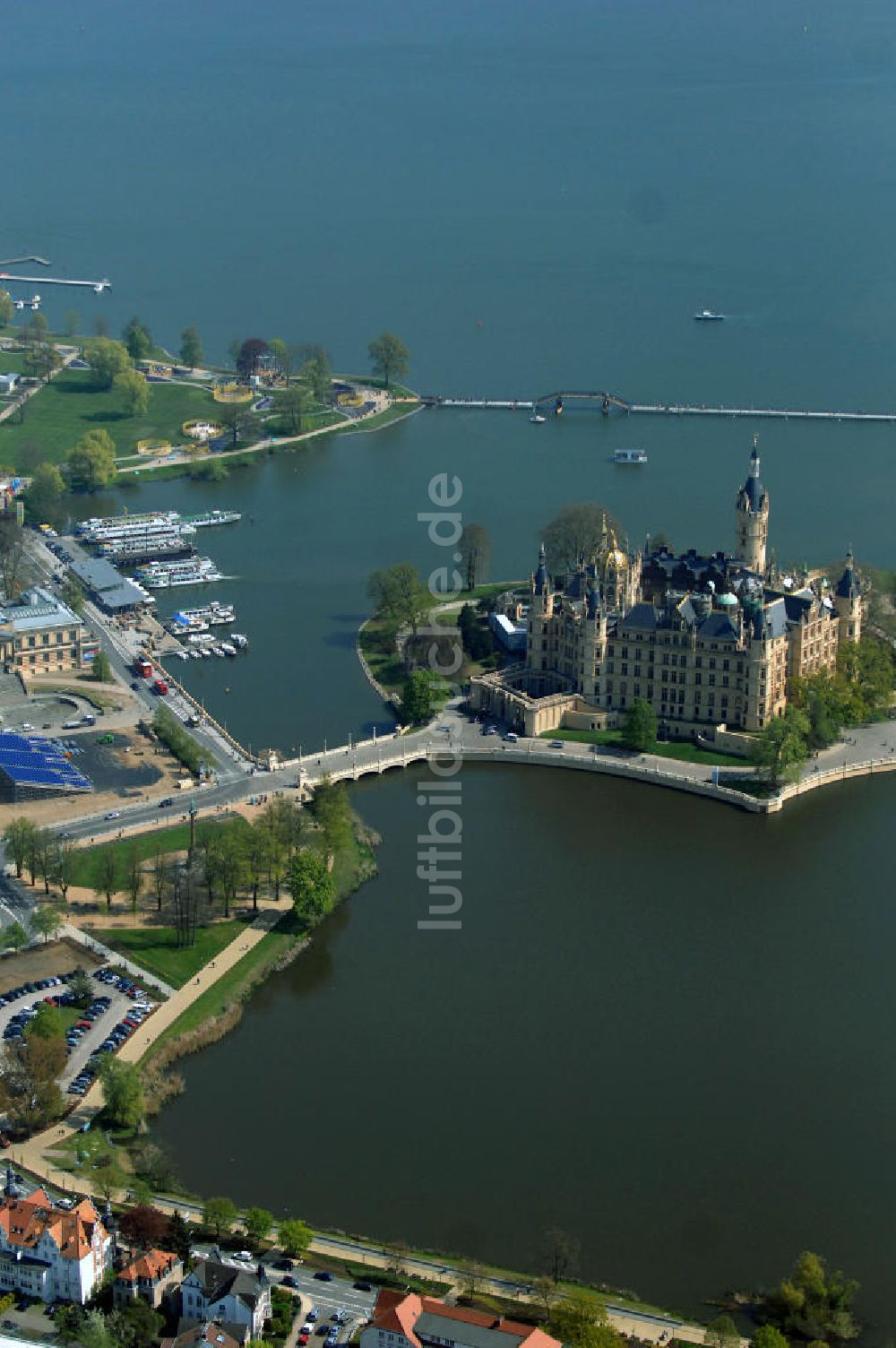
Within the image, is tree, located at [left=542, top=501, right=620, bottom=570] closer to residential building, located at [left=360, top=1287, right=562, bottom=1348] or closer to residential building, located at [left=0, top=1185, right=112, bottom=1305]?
residential building, located at [left=0, top=1185, right=112, bottom=1305]

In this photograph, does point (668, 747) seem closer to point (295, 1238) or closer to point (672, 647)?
point (672, 647)

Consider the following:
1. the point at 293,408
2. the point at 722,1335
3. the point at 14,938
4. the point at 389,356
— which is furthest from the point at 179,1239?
the point at 389,356

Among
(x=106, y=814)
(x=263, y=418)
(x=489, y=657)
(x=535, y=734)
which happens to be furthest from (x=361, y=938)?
(x=263, y=418)

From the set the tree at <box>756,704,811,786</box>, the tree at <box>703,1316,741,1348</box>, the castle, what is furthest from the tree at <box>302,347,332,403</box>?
the tree at <box>703,1316,741,1348</box>

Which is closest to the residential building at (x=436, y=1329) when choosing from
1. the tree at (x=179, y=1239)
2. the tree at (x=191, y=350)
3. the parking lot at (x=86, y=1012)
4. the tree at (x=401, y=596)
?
the tree at (x=179, y=1239)

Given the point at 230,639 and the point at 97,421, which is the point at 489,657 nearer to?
the point at 230,639

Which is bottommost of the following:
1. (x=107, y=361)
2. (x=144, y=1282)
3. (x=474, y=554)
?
(x=144, y=1282)
